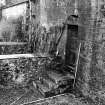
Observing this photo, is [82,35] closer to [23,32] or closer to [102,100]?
[102,100]

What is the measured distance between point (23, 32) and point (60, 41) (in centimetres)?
400

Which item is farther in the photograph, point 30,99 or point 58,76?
point 58,76

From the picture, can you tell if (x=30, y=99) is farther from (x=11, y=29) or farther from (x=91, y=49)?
(x=11, y=29)

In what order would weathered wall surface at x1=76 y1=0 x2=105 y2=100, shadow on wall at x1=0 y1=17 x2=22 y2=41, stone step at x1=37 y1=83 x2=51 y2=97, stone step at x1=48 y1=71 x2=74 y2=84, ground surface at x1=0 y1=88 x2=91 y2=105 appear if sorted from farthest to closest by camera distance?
shadow on wall at x1=0 y1=17 x2=22 y2=41 < stone step at x1=48 y1=71 x2=74 y2=84 < stone step at x1=37 y1=83 x2=51 y2=97 < ground surface at x1=0 y1=88 x2=91 y2=105 < weathered wall surface at x1=76 y1=0 x2=105 y2=100

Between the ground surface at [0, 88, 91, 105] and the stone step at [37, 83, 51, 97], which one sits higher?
the stone step at [37, 83, 51, 97]

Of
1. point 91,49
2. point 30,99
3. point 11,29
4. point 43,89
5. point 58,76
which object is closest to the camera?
point 91,49

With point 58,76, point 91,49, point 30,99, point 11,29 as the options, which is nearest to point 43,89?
point 30,99

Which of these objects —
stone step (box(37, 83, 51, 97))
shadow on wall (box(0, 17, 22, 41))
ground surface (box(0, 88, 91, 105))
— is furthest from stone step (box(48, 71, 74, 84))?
shadow on wall (box(0, 17, 22, 41))

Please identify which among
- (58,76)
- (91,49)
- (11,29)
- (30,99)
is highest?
(11,29)

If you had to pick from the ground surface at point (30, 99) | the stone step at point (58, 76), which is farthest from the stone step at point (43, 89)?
the stone step at point (58, 76)

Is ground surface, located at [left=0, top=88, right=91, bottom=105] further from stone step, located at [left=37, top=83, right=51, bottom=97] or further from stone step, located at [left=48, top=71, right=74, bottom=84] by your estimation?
stone step, located at [left=48, top=71, right=74, bottom=84]

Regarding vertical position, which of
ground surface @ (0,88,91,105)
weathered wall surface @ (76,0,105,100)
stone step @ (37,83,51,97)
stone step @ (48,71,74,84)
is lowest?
ground surface @ (0,88,91,105)

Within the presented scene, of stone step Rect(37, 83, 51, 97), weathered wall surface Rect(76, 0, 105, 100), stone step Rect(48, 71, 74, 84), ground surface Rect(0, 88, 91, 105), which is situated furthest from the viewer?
stone step Rect(48, 71, 74, 84)

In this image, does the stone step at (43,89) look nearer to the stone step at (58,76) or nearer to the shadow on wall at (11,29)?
the stone step at (58,76)
